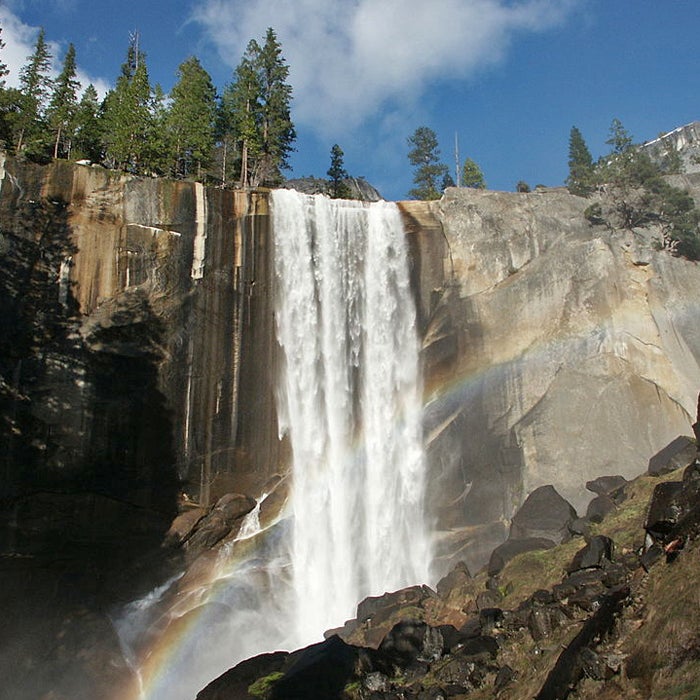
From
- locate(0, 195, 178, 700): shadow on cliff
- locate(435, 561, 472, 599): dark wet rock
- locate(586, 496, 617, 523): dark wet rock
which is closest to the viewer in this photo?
locate(586, 496, 617, 523): dark wet rock

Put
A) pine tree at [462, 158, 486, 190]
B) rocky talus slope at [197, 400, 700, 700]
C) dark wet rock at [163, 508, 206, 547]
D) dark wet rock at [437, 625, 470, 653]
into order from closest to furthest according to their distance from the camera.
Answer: rocky talus slope at [197, 400, 700, 700], dark wet rock at [437, 625, 470, 653], dark wet rock at [163, 508, 206, 547], pine tree at [462, 158, 486, 190]

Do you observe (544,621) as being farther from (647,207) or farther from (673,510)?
(647,207)

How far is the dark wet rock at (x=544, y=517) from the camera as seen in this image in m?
21.6

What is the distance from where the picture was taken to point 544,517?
72.4 feet

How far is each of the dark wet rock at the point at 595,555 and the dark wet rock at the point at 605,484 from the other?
7.60 meters

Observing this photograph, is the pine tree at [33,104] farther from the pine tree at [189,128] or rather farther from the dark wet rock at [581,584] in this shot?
the dark wet rock at [581,584]

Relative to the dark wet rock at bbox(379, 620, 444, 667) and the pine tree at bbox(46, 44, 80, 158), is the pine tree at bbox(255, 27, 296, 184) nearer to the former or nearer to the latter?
the pine tree at bbox(46, 44, 80, 158)

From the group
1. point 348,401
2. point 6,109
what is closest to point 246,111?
point 6,109

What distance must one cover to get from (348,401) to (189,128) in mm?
21479

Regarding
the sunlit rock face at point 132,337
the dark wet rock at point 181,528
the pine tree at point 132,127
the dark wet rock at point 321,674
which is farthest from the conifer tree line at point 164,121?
the dark wet rock at point 321,674

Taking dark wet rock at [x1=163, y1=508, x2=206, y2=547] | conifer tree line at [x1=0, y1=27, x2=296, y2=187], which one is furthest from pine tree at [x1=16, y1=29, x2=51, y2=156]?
dark wet rock at [x1=163, y1=508, x2=206, y2=547]

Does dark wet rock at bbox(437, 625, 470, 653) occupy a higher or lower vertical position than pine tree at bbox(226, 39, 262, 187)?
lower

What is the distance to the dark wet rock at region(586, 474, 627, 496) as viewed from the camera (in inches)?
904

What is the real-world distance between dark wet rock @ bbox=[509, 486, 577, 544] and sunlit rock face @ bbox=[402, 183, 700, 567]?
1791 millimetres
